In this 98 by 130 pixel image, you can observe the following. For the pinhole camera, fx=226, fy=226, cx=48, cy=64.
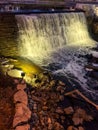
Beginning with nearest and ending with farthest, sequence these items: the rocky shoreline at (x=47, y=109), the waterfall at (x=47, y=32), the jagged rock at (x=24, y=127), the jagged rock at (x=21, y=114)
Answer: the jagged rock at (x=24, y=127)
the jagged rock at (x=21, y=114)
the rocky shoreline at (x=47, y=109)
the waterfall at (x=47, y=32)

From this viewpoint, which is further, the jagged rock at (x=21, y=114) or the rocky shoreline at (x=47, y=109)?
the rocky shoreline at (x=47, y=109)

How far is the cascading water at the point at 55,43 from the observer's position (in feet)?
30.8

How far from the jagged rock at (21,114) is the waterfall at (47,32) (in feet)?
18.2

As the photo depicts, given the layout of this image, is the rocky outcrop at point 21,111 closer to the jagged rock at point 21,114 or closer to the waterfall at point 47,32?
the jagged rock at point 21,114

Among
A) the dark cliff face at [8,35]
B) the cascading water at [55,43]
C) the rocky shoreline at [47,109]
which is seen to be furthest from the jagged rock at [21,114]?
the dark cliff face at [8,35]

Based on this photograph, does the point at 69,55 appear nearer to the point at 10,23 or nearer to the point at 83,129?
the point at 10,23

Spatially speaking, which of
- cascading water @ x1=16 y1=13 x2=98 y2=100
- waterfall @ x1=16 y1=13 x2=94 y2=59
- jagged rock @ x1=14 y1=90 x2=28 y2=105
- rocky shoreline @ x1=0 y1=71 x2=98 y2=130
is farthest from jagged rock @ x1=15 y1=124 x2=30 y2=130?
waterfall @ x1=16 y1=13 x2=94 y2=59

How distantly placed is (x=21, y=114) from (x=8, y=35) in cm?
582

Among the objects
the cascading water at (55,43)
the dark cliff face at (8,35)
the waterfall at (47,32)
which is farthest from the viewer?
the waterfall at (47,32)

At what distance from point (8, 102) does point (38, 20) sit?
6.84 meters

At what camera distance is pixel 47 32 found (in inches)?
452

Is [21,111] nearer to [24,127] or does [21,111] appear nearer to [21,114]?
[21,114]

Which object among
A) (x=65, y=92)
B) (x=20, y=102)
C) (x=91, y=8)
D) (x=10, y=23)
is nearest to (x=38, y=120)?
(x=20, y=102)

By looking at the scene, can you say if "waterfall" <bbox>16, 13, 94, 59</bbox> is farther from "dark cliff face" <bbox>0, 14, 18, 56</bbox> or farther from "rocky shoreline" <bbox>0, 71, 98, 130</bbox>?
"rocky shoreline" <bbox>0, 71, 98, 130</bbox>
